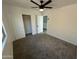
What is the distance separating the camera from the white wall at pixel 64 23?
566 centimetres

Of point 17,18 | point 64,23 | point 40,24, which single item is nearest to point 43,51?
point 64,23

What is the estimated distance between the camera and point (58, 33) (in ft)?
24.8

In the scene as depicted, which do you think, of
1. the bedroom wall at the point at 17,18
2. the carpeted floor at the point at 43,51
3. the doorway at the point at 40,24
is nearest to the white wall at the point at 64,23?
the carpeted floor at the point at 43,51

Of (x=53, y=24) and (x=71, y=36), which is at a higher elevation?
(x=53, y=24)

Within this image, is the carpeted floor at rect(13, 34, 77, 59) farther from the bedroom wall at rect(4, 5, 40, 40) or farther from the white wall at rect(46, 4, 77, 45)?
the bedroom wall at rect(4, 5, 40, 40)

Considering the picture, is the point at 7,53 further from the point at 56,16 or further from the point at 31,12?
the point at 31,12

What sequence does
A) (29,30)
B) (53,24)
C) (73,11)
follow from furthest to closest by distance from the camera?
(29,30) → (53,24) → (73,11)

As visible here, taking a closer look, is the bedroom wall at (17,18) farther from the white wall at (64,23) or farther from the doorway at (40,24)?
the white wall at (64,23)

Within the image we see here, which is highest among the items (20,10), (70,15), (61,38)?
(20,10)

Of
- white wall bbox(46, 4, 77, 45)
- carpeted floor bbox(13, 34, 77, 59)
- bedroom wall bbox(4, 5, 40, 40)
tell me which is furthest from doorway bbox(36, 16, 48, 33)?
carpeted floor bbox(13, 34, 77, 59)

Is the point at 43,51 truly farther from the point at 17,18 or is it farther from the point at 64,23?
the point at 17,18

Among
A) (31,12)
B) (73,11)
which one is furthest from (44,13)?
(73,11)

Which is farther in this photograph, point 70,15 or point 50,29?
point 50,29

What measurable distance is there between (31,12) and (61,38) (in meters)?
3.55
